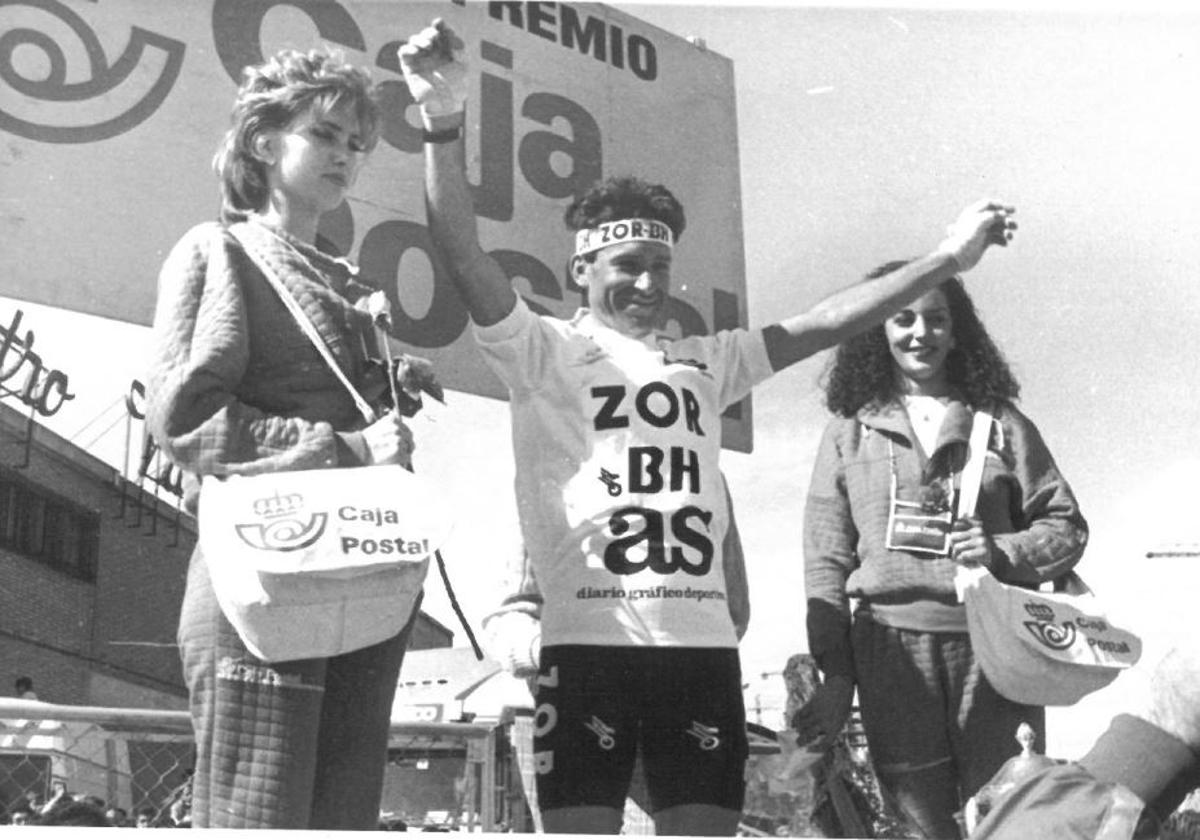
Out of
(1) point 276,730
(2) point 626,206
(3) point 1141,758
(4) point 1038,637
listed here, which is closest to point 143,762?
(1) point 276,730

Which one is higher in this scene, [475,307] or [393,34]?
[393,34]

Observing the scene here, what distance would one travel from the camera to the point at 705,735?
325cm

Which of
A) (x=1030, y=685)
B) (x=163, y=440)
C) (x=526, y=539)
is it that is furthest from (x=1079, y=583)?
(x=163, y=440)

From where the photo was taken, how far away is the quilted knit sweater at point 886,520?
357cm

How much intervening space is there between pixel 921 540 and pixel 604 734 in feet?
2.63

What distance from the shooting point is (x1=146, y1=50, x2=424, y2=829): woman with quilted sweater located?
9.71 ft

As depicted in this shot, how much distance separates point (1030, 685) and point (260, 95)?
73.6 inches

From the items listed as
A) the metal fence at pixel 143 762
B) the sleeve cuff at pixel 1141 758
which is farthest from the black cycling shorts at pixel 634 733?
the sleeve cuff at pixel 1141 758

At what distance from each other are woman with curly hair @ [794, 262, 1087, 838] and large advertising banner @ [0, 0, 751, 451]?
0.27m

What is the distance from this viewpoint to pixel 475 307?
3461mm

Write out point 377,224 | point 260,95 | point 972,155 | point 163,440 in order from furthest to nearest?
point 972,155 < point 377,224 < point 260,95 < point 163,440

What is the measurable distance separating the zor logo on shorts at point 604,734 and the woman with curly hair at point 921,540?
47cm

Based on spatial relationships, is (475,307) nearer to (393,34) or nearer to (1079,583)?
(393,34)

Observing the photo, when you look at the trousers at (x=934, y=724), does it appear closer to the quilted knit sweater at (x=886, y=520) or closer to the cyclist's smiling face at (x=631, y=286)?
the quilted knit sweater at (x=886, y=520)
